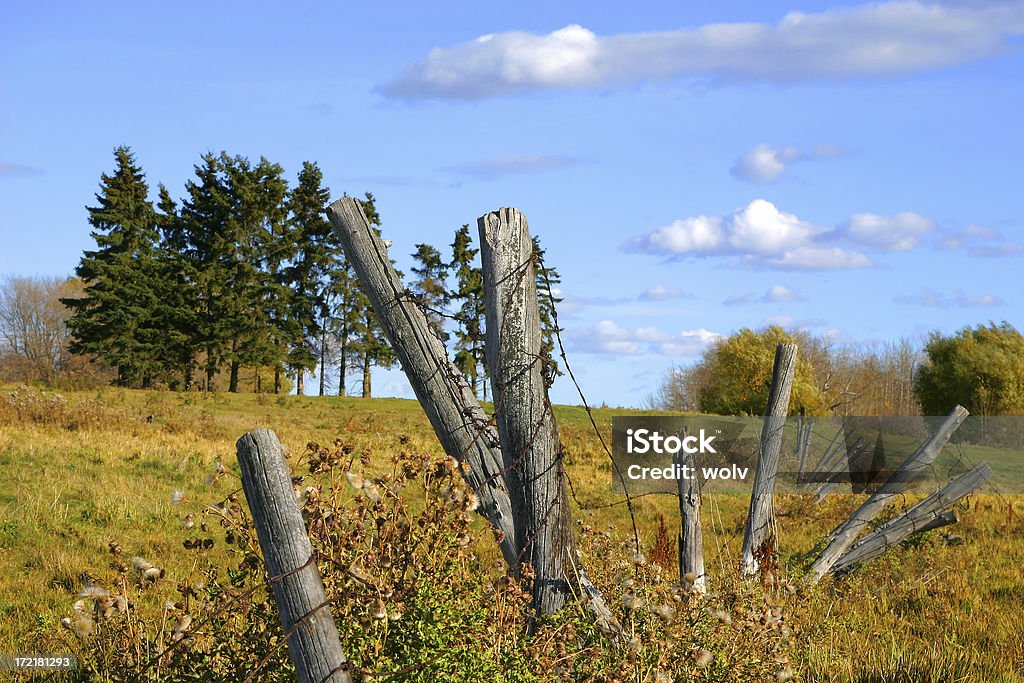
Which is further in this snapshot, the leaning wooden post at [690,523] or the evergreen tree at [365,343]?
the evergreen tree at [365,343]

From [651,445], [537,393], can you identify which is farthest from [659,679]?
[651,445]

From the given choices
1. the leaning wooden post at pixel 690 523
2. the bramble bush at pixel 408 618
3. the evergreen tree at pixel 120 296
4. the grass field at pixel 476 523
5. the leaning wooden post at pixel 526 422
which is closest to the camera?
the bramble bush at pixel 408 618

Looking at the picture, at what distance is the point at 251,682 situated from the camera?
4.05 meters

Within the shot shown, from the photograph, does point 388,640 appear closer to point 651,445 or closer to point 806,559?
point 806,559

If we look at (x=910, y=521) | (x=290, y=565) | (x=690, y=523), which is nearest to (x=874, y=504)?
(x=910, y=521)

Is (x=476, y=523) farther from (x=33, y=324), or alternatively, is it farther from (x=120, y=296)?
(x=33, y=324)

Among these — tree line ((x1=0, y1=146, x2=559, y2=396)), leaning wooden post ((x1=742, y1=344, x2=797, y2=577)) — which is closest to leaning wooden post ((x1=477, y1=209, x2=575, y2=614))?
leaning wooden post ((x1=742, y1=344, x2=797, y2=577))

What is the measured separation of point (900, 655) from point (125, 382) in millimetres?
38540

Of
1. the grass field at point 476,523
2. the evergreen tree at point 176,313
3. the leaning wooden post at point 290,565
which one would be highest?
the evergreen tree at point 176,313

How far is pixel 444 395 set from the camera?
15.9ft

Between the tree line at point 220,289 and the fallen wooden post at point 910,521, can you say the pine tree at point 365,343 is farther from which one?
the fallen wooden post at point 910,521

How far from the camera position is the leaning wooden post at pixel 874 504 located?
30.6ft

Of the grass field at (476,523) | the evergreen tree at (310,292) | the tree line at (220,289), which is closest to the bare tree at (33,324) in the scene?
the tree line at (220,289)

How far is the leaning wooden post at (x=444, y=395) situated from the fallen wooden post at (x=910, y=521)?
6006 millimetres
